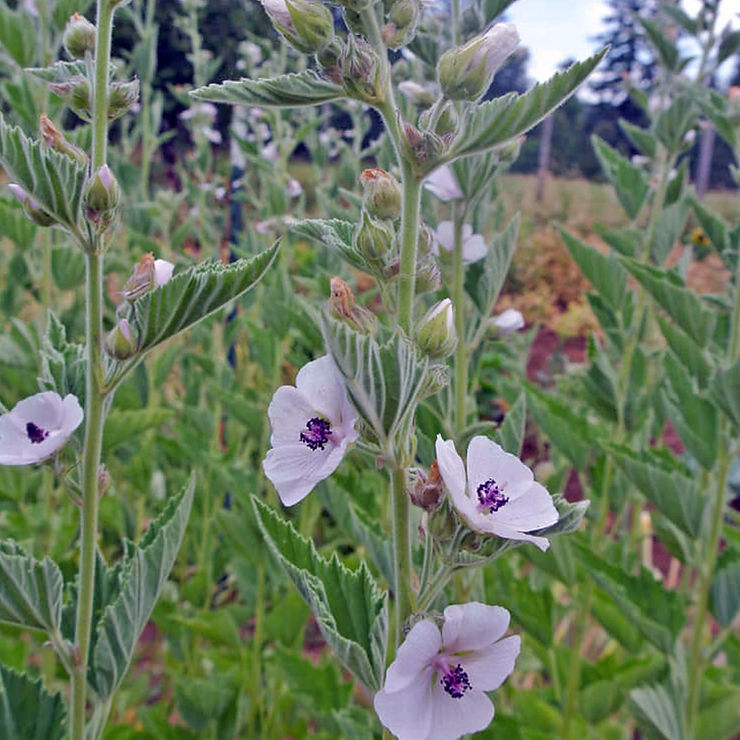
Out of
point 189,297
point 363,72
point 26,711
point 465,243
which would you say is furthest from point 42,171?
point 465,243

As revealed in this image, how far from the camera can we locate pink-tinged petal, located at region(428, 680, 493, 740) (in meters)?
0.54

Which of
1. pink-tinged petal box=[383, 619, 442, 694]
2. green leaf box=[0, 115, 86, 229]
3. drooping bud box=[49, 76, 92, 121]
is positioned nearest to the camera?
pink-tinged petal box=[383, 619, 442, 694]

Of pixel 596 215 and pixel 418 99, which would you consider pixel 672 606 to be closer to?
pixel 418 99

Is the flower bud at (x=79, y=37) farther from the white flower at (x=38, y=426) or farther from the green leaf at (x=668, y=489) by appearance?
the green leaf at (x=668, y=489)

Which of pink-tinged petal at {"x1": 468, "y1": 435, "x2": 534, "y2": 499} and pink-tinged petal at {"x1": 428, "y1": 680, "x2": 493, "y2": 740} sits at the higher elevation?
pink-tinged petal at {"x1": 468, "y1": 435, "x2": 534, "y2": 499}

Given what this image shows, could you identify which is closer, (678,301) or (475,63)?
(475,63)

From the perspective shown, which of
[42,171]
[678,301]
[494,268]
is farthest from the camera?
[678,301]

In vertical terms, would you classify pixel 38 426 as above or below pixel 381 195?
below

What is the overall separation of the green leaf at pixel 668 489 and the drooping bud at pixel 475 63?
2.38 feet

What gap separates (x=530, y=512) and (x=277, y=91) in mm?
368

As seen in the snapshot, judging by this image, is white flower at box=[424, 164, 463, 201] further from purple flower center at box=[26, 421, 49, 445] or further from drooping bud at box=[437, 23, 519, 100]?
purple flower center at box=[26, 421, 49, 445]

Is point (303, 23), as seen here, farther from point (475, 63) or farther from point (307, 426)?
point (307, 426)

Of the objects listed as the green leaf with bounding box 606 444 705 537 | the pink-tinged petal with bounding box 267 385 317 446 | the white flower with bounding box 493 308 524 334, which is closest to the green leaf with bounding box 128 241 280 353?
the pink-tinged petal with bounding box 267 385 317 446

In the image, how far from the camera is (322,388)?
0.58 metres
